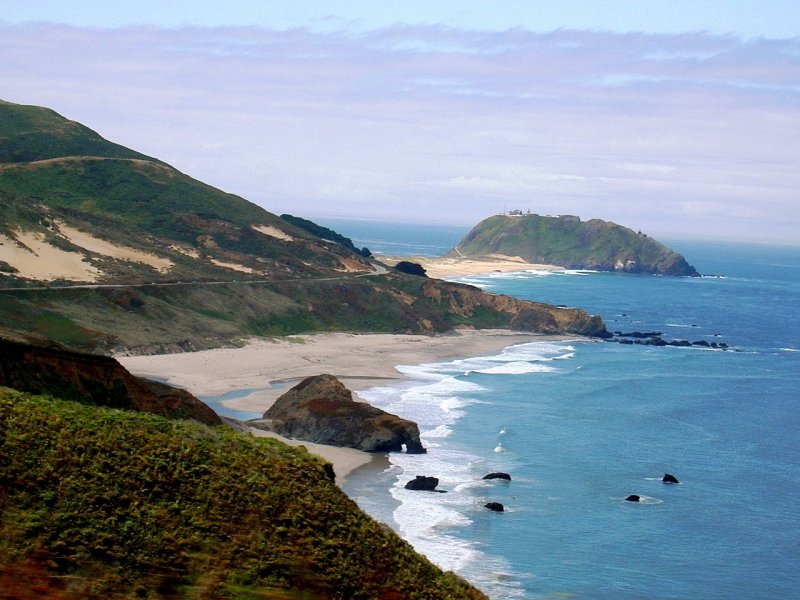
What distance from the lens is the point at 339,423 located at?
155ft

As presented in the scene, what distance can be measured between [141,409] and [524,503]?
15935mm

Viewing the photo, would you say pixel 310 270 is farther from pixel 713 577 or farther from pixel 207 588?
pixel 207 588

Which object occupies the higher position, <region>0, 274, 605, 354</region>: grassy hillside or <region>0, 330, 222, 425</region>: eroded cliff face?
<region>0, 330, 222, 425</region>: eroded cliff face

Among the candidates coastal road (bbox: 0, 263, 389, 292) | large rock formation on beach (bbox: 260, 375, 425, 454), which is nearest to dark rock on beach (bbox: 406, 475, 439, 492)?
→ large rock formation on beach (bbox: 260, 375, 425, 454)

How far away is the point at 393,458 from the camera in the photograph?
151ft

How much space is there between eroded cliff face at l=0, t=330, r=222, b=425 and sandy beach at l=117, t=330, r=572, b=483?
38.6 feet

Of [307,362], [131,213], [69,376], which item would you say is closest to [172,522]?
[69,376]

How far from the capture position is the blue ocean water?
3400 centimetres

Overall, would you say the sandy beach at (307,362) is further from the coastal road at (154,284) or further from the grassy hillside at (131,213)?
the grassy hillside at (131,213)

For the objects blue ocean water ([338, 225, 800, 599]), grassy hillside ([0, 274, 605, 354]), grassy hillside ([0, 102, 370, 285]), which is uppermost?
grassy hillside ([0, 102, 370, 285])

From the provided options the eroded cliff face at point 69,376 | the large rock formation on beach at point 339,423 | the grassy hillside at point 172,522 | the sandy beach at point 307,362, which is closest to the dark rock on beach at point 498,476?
the large rock formation on beach at point 339,423

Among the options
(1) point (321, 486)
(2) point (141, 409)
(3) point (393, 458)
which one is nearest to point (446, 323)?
(3) point (393, 458)

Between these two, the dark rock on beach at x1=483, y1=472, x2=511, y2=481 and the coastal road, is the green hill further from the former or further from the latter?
the dark rock on beach at x1=483, y1=472, x2=511, y2=481

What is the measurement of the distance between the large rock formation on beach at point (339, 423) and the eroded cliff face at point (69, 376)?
14.2 meters
